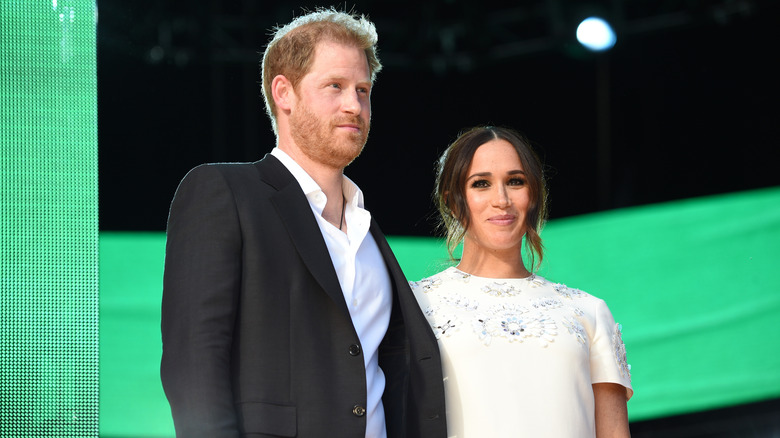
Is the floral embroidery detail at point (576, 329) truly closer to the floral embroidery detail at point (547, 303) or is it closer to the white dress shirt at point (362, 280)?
the floral embroidery detail at point (547, 303)

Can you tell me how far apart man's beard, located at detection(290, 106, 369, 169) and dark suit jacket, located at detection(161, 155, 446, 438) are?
0.38 ft

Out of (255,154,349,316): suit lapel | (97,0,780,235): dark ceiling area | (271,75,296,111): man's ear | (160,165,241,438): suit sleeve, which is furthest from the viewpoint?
(97,0,780,235): dark ceiling area

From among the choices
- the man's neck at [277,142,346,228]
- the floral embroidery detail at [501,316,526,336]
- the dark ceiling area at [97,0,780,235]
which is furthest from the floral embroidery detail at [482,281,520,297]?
the dark ceiling area at [97,0,780,235]

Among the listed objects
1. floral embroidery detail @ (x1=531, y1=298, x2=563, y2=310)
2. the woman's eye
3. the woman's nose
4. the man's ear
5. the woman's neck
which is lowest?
floral embroidery detail @ (x1=531, y1=298, x2=563, y2=310)

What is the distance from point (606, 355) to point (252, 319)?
1130 mm

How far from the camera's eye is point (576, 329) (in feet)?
8.15

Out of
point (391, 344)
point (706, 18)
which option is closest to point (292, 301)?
point (391, 344)

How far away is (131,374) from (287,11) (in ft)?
5.94

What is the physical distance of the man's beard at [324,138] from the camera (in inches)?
79.5

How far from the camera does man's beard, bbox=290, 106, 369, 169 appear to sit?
2.02m

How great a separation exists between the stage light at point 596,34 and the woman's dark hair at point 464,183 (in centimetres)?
233

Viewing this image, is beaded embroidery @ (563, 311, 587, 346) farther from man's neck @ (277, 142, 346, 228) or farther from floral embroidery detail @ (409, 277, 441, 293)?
man's neck @ (277, 142, 346, 228)

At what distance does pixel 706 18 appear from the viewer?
16.0 ft

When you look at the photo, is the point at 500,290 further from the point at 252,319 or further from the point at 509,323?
the point at 252,319
